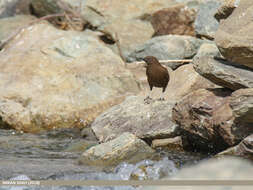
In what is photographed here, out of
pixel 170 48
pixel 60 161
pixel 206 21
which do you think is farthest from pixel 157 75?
pixel 206 21

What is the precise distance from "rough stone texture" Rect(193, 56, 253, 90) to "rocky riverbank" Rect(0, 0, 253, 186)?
11 mm

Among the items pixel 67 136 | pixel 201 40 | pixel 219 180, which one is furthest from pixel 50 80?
pixel 219 180

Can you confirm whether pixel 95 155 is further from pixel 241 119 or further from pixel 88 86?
pixel 88 86

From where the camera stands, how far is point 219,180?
3902 millimetres

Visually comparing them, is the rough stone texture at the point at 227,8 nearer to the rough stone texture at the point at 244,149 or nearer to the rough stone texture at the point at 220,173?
the rough stone texture at the point at 244,149

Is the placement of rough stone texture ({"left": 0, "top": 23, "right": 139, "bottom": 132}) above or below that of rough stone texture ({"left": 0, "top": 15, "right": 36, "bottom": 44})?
above

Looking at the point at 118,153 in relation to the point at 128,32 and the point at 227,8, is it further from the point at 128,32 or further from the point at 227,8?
the point at 128,32

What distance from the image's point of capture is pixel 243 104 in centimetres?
567

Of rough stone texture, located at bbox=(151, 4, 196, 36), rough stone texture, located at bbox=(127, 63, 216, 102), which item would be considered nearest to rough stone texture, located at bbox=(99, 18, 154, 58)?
rough stone texture, located at bbox=(151, 4, 196, 36)

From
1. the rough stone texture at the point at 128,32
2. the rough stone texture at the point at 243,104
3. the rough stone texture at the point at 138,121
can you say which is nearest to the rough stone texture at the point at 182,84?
the rough stone texture at the point at 138,121

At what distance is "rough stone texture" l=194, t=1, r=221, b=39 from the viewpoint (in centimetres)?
1112

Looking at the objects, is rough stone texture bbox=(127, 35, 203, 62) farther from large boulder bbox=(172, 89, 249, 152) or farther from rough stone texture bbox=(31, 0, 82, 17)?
large boulder bbox=(172, 89, 249, 152)

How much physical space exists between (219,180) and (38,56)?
6183 mm

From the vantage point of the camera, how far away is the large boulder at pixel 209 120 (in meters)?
6.14
